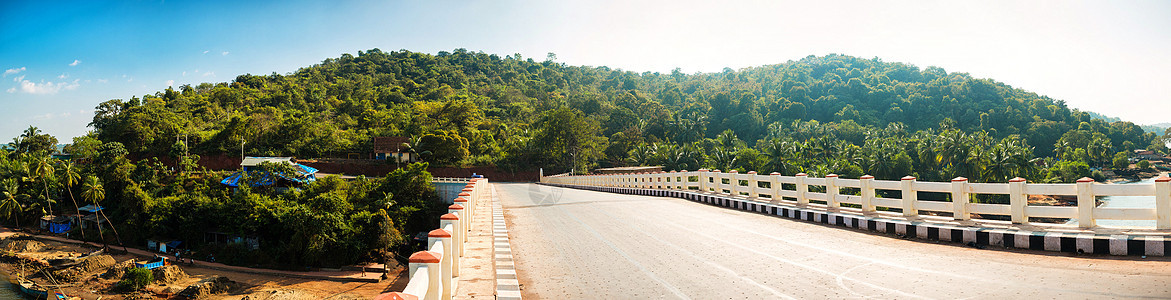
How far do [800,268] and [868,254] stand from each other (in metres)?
1.52

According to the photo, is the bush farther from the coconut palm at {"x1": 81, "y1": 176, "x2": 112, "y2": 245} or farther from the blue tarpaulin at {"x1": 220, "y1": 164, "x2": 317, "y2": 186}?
the coconut palm at {"x1": 81, "y1": 176, "x2": 112, "y2": 245}

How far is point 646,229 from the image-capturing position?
35.7ft

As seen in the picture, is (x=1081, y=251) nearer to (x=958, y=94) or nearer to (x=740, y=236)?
(x=740, y=236)

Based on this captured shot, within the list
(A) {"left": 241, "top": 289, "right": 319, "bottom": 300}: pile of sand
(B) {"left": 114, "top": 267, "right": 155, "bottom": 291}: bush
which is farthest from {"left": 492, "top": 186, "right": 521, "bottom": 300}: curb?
(B) {"left": 114, "top": 267, "right": 155, "bottom": 291}: bush

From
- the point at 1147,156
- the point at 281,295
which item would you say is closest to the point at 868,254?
the point at 281,295

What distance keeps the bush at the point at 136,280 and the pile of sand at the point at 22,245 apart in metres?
19.8

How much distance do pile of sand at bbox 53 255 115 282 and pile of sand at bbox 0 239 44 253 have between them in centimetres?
1034

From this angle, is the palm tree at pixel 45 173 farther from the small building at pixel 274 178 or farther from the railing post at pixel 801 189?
the railing post at pixel 801 189

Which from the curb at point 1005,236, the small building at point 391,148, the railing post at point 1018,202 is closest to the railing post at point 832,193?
the curb at point 1005,236

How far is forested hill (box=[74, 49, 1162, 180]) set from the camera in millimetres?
67125

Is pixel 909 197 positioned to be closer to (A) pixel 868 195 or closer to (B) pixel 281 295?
(A) pixel 868 195

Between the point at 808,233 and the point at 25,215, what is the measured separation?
7255 centimetres

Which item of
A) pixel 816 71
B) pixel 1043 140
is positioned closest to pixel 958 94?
pixel 1043 140

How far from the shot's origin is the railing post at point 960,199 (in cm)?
910
